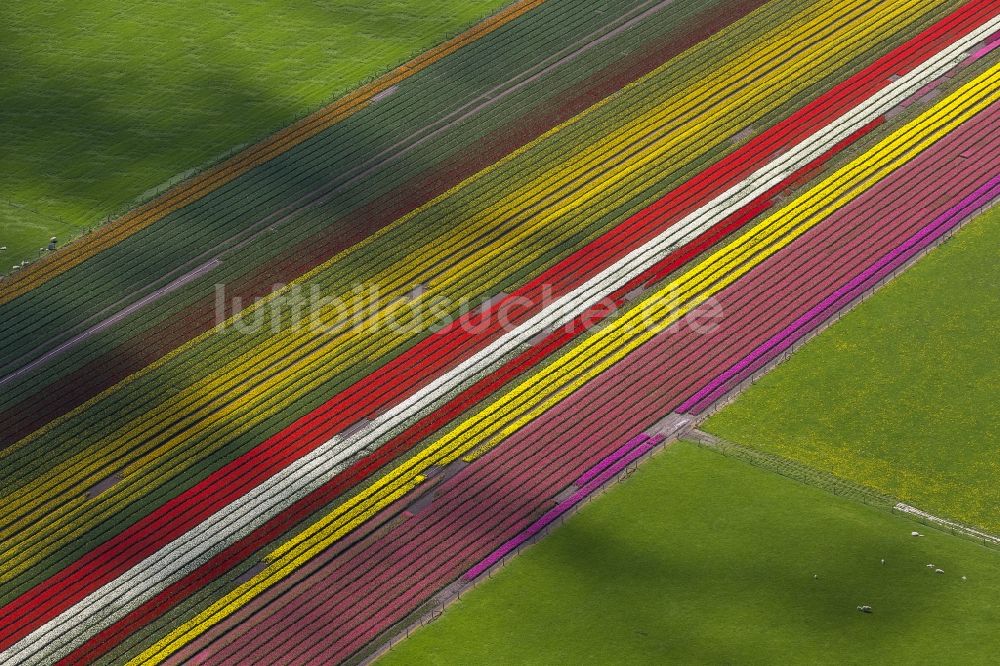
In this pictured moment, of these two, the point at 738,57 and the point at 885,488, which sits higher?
the point at 738,57

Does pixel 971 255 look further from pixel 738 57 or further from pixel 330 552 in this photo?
pixel 330 552

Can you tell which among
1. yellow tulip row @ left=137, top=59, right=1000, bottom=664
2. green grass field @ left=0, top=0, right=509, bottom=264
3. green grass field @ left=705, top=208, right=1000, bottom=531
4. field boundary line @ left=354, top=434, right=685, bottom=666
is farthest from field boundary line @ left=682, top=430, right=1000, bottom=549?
green grass field @ left=0, top=0, right=509, bottom=264

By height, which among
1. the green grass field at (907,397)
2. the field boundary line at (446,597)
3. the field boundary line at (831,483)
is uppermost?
the green grass field at (907,397)

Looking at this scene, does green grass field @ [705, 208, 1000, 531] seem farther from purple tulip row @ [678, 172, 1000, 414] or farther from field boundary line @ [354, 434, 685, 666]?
field boundary line @ [354, 434, 685, 666]

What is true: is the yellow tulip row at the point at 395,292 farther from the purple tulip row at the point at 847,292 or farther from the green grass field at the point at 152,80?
the green grass field at the point at 152,80

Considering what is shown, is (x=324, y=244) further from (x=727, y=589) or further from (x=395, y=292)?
(x=727, y=589)

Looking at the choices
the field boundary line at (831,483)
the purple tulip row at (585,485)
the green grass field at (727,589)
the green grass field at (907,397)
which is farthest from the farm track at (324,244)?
the field boundary line at (831,483)

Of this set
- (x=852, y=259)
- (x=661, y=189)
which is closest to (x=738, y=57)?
(x=661, y=189)
